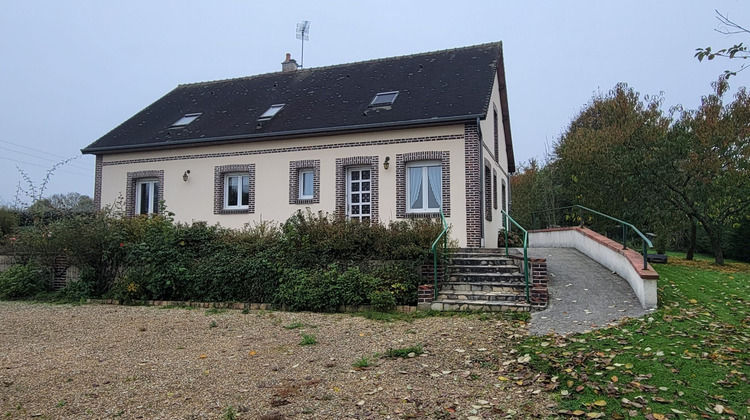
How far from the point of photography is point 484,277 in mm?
9312

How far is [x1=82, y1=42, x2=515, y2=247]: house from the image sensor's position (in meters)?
12.4

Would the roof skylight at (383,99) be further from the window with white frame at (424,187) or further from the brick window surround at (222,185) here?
the brick window surround at (222,185)

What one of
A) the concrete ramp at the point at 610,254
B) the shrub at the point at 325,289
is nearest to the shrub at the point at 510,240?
the concrete ramp at the point at 610,254

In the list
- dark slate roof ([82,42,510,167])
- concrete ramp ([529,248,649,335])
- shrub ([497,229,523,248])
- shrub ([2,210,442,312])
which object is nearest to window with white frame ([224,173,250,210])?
dark slate roof ([82,42,510,167])

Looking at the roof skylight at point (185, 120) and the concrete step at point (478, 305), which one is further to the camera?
the roof skylight at point (185, 120)

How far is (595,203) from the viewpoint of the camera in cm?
1730

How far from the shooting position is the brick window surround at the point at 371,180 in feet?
42.2

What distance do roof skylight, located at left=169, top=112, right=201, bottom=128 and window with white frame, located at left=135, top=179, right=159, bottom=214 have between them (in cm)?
197

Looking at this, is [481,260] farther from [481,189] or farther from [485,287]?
[481,189]

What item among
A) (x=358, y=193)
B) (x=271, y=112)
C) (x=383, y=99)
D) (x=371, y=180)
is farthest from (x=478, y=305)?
(x=271, y=112)

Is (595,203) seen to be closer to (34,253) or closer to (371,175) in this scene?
(371,175)

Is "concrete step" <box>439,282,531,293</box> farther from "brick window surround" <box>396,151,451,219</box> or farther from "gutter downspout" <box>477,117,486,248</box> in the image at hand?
"brick window surround" <box>396,151,451,219</box>

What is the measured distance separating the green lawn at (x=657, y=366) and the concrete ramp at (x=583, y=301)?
0.41 m

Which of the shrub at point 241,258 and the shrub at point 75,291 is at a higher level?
the shrub at point 241,258
